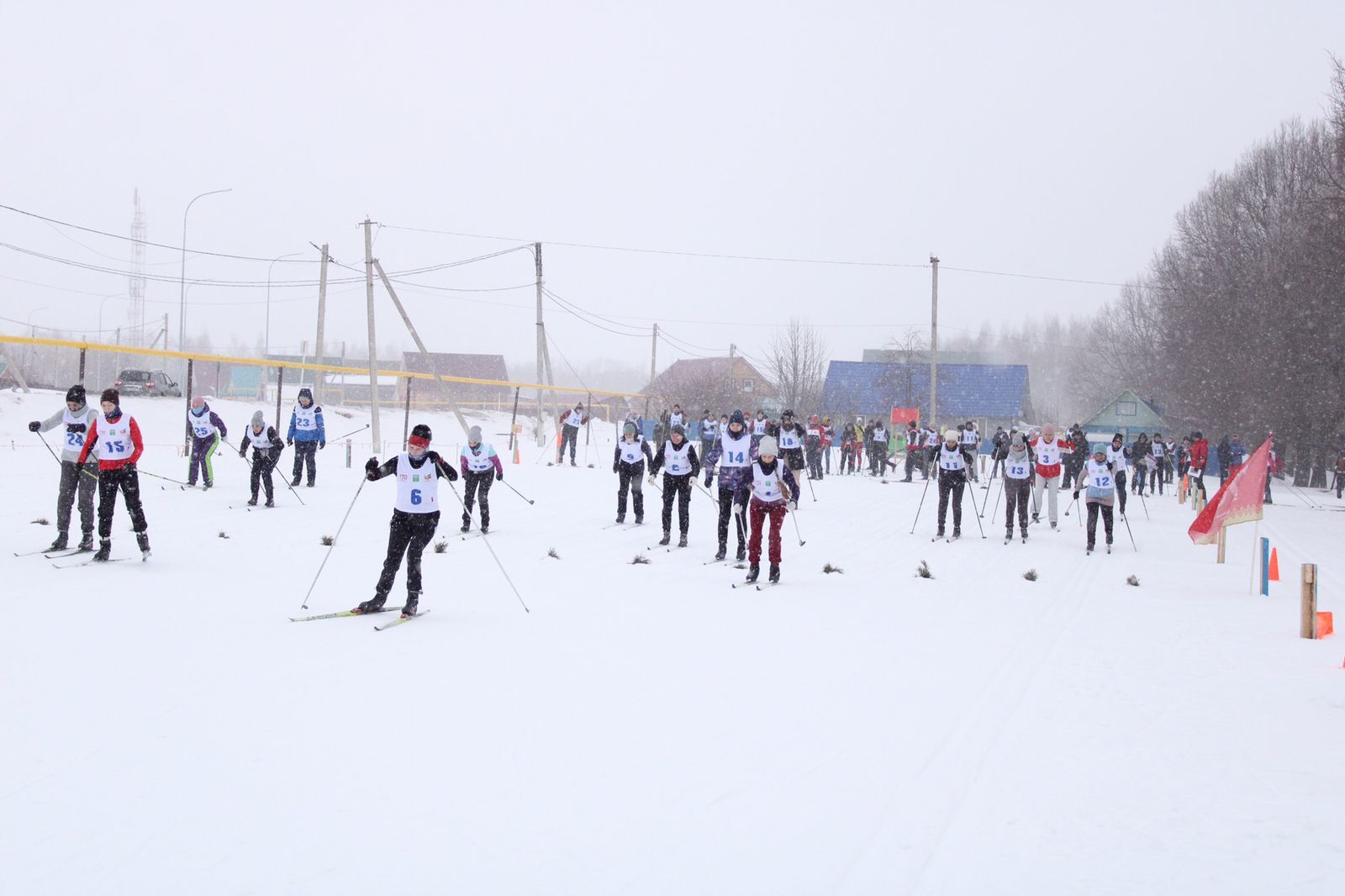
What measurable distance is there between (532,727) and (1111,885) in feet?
10.4

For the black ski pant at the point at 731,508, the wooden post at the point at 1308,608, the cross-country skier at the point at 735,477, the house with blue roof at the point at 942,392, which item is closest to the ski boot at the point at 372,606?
the cross-country skier at the point at 735,477

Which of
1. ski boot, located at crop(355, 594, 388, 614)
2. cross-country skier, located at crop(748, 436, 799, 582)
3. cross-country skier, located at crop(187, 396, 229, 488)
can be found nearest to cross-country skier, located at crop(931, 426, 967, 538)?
cross-country skier, located at crop(748, 436, 799, 582)

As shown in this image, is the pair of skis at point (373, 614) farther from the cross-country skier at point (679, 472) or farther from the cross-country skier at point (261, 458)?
the cross-country skier at point (261, 458)

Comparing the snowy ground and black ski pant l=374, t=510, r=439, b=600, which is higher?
black ski pant l=374, t=510, r=439, b=600

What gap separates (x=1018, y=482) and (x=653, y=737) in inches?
494

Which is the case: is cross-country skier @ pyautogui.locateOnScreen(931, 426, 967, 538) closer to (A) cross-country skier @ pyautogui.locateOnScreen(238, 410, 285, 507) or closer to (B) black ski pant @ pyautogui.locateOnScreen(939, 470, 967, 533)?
(B) black ski pant @ pyautogui.locateOnScreen(939, 470, 967, 533)

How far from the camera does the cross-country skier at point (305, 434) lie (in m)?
18.7

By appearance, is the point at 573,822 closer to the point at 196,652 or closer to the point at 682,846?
the point at 682,846

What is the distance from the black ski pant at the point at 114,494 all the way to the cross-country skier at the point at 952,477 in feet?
38.3

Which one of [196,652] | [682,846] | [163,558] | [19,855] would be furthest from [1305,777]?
[163,558]

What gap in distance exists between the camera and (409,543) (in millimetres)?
8852

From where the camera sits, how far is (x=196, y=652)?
713 centimetres

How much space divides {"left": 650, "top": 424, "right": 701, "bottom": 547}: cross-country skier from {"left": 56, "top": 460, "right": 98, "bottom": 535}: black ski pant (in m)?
7.20

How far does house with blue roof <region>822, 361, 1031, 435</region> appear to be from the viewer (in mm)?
58156
